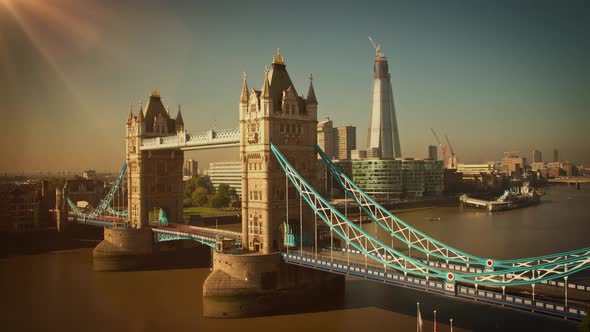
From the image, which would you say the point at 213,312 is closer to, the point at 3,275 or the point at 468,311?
the point at 468,311

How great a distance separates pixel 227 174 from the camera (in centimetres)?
14888

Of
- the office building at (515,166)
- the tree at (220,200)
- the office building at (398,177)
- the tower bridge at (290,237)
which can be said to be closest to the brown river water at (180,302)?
the tower bridge at (290,237)

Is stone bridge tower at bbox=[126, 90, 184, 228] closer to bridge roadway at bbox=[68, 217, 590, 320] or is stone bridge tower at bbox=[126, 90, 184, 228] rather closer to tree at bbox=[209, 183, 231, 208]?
bridge roadway at bbox=[68, 217, 590, 320]

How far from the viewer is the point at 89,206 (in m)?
74.7

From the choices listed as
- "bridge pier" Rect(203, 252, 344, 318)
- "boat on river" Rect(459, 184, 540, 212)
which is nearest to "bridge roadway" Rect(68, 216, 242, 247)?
"bridge pier" Rect(203, 252, 344, 318)

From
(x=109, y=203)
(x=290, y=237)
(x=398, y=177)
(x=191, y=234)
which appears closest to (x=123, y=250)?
(x=191, y=234)

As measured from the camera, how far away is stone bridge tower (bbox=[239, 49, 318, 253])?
117 feet

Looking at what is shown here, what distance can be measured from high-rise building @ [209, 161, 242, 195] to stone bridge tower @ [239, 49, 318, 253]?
336ft

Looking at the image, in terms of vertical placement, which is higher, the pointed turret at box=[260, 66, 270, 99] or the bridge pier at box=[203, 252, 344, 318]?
the pointed turret at box=[260, 66, 270, 99]

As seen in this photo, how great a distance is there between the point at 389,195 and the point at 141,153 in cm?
8307

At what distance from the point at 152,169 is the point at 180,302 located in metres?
21.7

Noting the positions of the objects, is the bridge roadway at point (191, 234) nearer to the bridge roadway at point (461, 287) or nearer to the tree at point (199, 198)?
the bridge roadway at point (461, 287)

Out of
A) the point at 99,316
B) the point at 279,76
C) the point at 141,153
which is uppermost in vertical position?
the point at 279,76

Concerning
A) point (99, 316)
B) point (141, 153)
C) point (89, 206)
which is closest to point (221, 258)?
point (99, 316)
